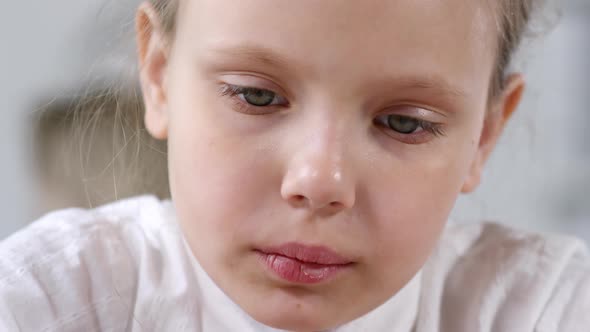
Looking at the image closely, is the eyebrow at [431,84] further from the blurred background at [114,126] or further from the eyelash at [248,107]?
the blurred background at [114,126]

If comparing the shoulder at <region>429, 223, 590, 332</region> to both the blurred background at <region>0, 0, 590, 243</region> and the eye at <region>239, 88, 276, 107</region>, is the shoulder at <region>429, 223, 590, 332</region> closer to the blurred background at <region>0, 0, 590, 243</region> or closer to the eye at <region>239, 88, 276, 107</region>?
the blurred background at <region>0, 0, 590, 243</region>

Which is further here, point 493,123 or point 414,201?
point 493,123

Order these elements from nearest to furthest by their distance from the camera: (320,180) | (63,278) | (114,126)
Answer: (320,180) < (63,278) < (114,126)

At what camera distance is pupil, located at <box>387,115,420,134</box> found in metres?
0.51

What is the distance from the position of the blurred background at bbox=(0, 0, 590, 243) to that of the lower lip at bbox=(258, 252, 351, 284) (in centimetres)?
20

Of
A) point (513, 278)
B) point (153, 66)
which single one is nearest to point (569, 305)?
point (513, 278)

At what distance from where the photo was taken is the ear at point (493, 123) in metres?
0.64

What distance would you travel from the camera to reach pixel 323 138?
1.54ft

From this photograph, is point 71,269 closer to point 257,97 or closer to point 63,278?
point 63,278

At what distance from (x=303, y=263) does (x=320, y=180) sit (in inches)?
2.4

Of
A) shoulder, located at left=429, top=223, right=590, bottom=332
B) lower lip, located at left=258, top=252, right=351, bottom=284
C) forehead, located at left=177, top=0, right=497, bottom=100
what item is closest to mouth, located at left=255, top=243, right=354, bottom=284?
lower lip, located at left=258, top=252, right=351, bottom=284

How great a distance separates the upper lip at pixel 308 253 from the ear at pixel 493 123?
0.58 ft

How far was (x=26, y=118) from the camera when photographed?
1232 mm

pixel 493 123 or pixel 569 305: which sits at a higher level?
pixel 493 123
